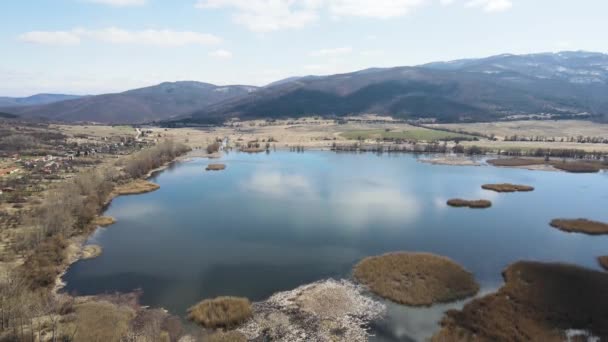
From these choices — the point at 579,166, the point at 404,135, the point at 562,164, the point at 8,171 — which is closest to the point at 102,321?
the point at 8,171

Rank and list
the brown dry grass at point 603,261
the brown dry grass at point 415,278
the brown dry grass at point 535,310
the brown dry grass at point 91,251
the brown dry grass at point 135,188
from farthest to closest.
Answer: the brown dry grass at point 135,188
the brown dry grass at point 91,251
the brown dry grass at point 603,261
the brown dry grass at point 415,278
the brown dry grass at point 535,310

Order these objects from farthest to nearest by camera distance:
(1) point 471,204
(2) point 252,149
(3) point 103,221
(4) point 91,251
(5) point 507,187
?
(2) point 252,149 < (5) point 507,187 < (1) point 471,204 < (3) point 103,221 < (4) point 91,251

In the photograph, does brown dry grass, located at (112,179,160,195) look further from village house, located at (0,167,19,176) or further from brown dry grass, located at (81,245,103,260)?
brown dry grass, located at (81,245,103,260)

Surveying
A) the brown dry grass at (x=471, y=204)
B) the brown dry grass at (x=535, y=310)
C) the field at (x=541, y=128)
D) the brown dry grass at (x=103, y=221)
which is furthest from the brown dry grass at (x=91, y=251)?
the field at (x=541, y=128)

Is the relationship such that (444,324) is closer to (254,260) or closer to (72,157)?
(254,260)

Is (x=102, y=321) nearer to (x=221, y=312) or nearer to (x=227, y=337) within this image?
(x=221, y=312)

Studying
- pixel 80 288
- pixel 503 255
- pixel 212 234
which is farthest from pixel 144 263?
pixel 503 255

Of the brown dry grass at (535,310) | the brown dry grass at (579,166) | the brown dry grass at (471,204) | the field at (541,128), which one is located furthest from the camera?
the field at (541,128)

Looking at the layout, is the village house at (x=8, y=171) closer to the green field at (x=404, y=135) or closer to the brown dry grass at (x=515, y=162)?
the brown dry grass at (x=515, y=162)
